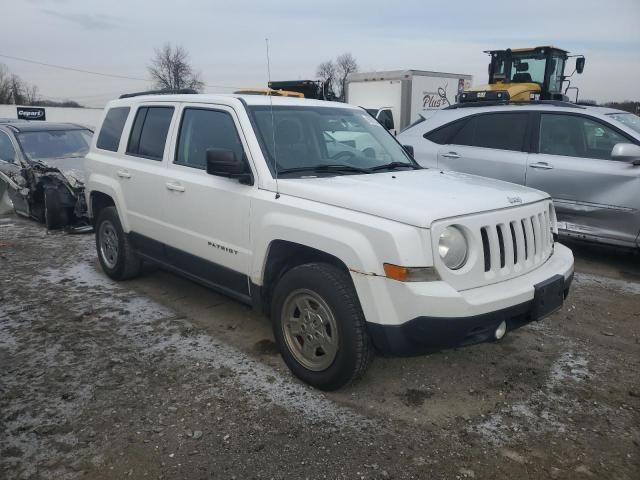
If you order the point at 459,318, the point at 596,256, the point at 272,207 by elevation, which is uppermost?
the point at 272,207

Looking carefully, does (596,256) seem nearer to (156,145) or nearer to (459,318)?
(459,318)

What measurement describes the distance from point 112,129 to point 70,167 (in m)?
3.31

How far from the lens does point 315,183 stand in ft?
11.6

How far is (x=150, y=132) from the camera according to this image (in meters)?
4.94

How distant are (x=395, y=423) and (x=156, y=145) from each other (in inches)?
124

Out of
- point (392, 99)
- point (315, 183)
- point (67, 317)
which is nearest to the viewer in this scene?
point (315, 183)

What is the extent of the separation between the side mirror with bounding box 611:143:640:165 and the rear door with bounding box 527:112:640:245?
0.66ft

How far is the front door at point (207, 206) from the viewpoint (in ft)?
12.8

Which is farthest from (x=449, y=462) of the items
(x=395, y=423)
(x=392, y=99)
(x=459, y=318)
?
(x=392, y=99)

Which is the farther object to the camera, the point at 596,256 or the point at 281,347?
the point at 596,256

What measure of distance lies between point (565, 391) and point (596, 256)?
3798mm

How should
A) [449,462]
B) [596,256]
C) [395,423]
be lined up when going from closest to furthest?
[449,462], [395,423], [596,256]

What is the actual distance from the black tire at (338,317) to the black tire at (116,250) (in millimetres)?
2510

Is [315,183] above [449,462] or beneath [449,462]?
above
